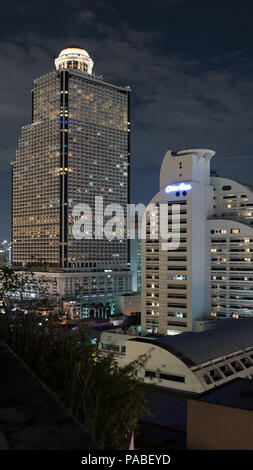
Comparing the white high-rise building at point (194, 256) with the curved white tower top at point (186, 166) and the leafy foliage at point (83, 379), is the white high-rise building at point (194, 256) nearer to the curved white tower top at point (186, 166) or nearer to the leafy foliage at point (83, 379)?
the curved white tower top at point (186, 166)

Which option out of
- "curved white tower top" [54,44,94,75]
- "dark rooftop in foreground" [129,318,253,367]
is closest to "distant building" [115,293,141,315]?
"dark rooftop in foreground" [129,318,253,367]

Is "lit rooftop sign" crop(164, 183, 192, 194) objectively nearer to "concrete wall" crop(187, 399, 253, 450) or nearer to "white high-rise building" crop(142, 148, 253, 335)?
"white high-rise building" crop(142, 148, 253, 335)

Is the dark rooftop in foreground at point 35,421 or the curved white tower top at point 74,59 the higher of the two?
the curved white tower top at point 74,59

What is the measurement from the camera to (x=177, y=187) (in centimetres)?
6562

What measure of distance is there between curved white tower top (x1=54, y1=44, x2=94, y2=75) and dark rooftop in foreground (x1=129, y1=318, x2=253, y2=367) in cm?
10267

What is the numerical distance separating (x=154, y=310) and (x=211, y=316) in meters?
8.69

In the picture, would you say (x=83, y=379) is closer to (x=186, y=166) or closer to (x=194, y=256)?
(x=194, y=256)

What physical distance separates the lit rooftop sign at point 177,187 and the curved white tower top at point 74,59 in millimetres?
72857

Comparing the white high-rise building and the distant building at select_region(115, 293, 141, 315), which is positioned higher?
the white high-rise building

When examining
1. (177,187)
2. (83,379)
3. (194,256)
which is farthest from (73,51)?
(83,379)

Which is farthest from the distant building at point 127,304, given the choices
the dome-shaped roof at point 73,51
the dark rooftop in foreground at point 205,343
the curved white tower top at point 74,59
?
the dome-shaped roof at point 73,51

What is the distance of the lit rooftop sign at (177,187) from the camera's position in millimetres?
64750

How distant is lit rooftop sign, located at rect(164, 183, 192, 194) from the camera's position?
64.8 m

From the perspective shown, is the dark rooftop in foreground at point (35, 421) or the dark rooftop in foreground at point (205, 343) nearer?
the dark rooftop in foreground at point (35, 421)
